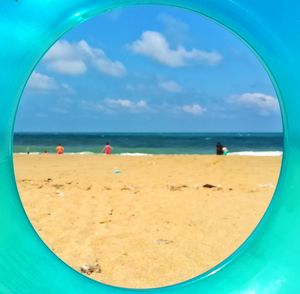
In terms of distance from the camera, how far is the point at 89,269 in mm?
2693

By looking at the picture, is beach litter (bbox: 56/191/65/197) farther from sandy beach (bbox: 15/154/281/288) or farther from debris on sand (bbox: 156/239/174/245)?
debris on sand (bbox: 156/239/174/245)

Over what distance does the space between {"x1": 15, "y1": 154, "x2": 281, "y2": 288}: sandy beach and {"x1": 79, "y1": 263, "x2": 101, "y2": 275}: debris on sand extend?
1 cm

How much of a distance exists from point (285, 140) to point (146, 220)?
229 centimetres

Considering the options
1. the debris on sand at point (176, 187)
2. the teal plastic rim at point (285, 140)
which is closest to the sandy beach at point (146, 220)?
the debris on sand at point (176, 187)

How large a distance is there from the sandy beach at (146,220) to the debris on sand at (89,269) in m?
0.01

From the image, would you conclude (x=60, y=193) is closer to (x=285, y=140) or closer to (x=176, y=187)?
(x=176, y=187)

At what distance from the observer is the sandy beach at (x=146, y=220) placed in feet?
9.36

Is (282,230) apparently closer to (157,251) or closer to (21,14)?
(21,14)

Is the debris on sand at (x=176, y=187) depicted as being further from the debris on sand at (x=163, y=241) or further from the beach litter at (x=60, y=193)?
the debris on sand at (x=163, y=241)

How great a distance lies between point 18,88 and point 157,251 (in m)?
1.71

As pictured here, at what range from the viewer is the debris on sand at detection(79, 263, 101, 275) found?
266 cm

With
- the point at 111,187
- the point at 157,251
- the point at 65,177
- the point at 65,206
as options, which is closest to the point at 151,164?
the point at 65,177

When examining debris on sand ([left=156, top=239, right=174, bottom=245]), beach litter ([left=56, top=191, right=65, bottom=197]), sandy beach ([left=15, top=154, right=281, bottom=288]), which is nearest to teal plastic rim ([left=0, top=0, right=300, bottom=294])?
sandy beach ([left=15, top=154, right=281, bottom=288])

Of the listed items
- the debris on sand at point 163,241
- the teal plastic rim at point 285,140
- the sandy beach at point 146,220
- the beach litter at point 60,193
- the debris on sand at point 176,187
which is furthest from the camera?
the debris on sand at point 176,187
